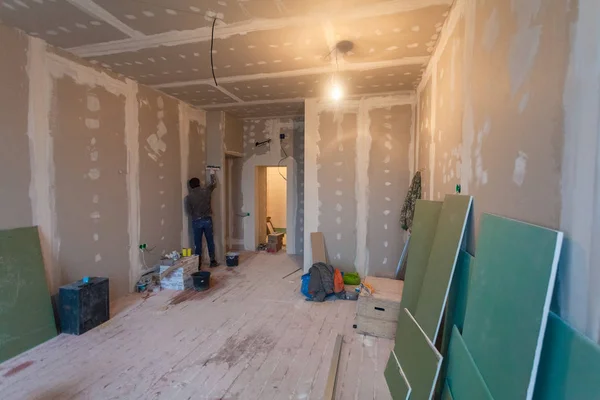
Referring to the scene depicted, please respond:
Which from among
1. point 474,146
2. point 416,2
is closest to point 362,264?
point 474,146

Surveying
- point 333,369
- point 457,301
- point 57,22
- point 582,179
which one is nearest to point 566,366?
point 582,179

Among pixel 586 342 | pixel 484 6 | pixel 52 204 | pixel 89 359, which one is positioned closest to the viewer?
pixel 586 342

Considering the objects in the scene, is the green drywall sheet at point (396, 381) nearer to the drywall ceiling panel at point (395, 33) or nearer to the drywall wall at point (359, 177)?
the drywall wall at point (359, 177)

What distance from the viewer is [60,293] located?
288 cm

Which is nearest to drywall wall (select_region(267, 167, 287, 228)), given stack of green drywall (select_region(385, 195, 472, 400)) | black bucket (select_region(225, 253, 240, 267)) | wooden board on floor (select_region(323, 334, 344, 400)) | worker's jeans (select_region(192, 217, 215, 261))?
black bucket (select_region(225, 253, 240, 267))

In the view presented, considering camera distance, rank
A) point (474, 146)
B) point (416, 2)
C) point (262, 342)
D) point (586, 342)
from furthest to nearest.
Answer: point (262, 342)
point (416, 2)
point (474, 146)
point (586, 342)

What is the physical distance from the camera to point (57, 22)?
2506 mm

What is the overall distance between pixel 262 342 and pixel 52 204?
262 cm

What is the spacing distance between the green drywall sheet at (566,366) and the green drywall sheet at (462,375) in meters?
0.26

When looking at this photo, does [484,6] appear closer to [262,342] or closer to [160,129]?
[262,342]

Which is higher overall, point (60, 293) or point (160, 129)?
point (160, 129)

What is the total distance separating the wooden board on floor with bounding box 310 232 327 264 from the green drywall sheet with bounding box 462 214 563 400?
10.5ft

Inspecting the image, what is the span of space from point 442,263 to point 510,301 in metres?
0.83

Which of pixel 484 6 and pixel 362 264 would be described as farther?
pixel 362 264
